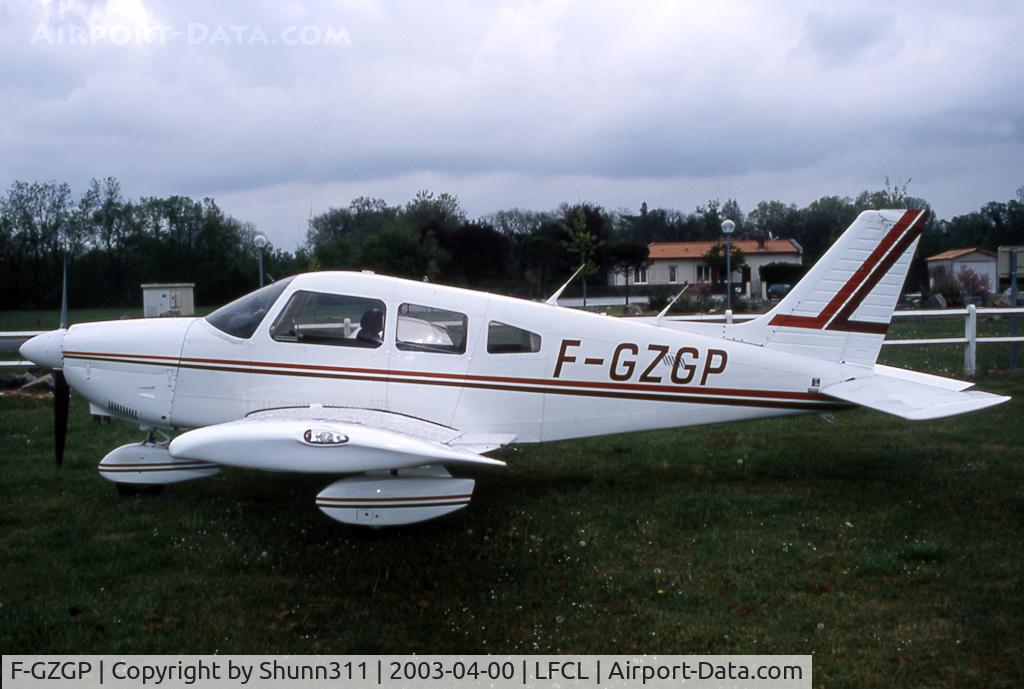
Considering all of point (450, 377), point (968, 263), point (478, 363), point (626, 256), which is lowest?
point (450, 377)

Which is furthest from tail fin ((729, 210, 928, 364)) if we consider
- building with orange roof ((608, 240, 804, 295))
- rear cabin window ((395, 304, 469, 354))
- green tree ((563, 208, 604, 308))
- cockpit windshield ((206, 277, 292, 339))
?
building with orange roof ((608, 240, 804, 295))

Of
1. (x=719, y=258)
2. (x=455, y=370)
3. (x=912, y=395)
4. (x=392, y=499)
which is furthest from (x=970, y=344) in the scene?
(x=719, y=258)

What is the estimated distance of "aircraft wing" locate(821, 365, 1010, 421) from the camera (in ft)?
21.8

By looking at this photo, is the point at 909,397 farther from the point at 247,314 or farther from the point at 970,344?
the point at 970,344

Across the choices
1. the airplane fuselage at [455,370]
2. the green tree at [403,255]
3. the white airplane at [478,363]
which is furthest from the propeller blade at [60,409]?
the green tree at [403,255]

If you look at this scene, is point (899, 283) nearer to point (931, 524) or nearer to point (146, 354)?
point (931, 524)

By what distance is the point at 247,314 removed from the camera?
729 centimetres

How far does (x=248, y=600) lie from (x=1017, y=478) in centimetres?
679

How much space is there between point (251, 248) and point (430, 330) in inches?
972

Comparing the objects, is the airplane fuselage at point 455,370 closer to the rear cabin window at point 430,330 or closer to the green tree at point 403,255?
the rear cabin window at point 430,330

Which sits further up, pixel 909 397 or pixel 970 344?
pixel 970 344

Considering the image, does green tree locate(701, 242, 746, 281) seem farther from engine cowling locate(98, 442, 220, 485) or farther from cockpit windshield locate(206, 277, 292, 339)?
engine cowling locate(98, 442, 220, 485)

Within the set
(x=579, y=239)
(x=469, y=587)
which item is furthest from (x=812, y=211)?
(x=469, y=587)

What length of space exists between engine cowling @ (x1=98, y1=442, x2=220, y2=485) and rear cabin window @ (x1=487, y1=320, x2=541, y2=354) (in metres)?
2.76
